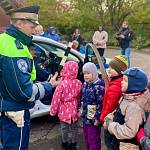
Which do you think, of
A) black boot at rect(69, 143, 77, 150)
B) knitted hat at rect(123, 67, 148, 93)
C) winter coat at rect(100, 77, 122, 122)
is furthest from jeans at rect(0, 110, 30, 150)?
black boot at rect(69, 143, 77, 150)

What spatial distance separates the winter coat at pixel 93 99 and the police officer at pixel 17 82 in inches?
46.8

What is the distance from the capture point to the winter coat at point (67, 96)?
5.12 m

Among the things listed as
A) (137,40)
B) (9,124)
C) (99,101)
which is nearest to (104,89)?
(99,101)

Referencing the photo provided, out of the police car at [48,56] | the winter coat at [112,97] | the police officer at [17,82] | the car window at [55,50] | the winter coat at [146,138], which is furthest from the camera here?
the car window at [55,50]

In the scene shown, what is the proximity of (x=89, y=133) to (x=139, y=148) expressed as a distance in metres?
1.26

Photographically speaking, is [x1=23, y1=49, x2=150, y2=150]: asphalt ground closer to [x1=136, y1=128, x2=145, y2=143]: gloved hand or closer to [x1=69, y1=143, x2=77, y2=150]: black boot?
[x1=69, y1=143, x2=77, y2=150]: black boot

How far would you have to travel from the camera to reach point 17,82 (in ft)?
10.7

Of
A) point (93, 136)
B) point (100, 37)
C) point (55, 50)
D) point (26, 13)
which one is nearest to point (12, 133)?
point (26, 13)

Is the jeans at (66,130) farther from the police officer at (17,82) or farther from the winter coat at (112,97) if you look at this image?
the police officer at (17,82)

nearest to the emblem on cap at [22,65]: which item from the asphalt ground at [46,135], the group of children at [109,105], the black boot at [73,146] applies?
the group of children at [109,105]

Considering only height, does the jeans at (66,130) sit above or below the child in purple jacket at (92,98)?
below

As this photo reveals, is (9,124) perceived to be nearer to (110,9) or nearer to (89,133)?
(89,133)

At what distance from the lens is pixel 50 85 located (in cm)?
367

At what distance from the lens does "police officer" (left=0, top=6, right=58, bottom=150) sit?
3.26 metres
